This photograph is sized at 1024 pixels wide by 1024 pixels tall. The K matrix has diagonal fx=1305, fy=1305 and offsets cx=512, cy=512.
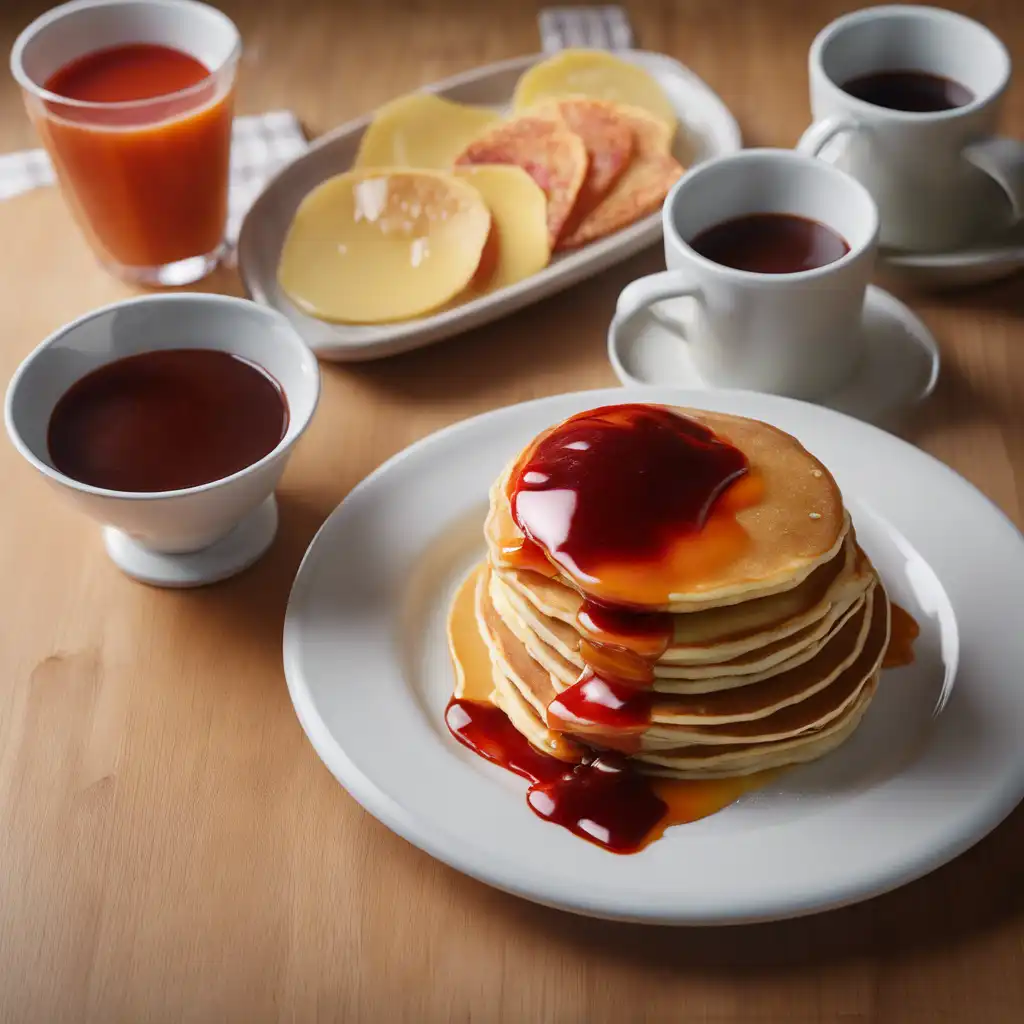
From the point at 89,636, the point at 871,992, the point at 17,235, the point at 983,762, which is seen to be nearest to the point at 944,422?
the point at 983,762

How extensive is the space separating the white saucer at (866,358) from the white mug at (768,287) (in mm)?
17

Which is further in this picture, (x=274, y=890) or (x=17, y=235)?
(x=17, y=235)

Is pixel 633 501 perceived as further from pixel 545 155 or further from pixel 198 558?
pixel 545 155

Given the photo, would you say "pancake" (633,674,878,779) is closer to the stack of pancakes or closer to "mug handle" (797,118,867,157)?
the stack of pancakes

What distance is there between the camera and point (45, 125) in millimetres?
1432

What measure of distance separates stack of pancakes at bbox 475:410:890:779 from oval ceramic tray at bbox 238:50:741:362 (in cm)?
42

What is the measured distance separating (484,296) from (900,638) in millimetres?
611

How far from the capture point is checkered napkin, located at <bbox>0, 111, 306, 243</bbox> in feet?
5.49

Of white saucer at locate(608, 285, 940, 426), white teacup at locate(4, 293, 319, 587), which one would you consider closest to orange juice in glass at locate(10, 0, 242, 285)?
white teacup at locate(4, 293, 319, 587)

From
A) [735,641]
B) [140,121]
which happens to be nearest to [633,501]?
A: [735,641]

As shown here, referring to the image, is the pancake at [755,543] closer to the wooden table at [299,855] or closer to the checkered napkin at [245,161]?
the wooden table at [299,855]

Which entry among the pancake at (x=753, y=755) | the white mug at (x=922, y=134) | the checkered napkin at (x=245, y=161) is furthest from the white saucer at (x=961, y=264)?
the checkered napkin at (x=245, y=161)

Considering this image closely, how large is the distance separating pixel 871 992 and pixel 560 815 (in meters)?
0.25

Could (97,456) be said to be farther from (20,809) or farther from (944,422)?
(944,422)
